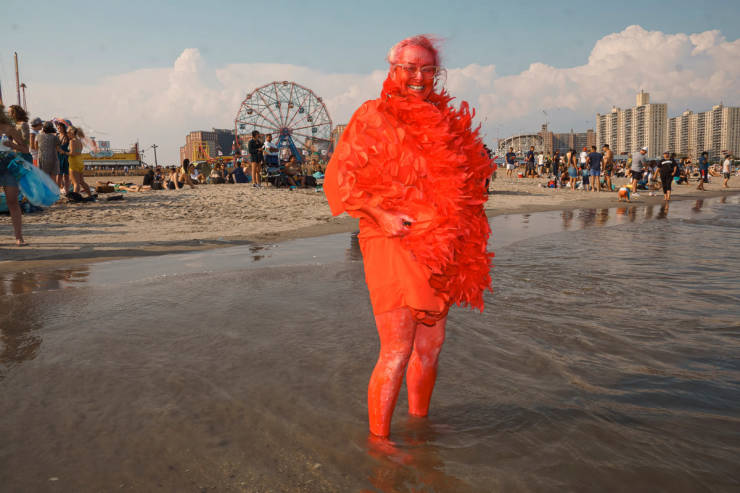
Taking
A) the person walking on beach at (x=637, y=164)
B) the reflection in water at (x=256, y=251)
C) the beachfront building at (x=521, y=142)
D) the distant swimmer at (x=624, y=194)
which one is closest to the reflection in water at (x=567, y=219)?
the distant swimmer at (x=624, y=194)

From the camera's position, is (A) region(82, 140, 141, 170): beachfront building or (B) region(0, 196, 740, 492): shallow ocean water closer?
(B) region(0, 196, 740, 492): shallow ocean water

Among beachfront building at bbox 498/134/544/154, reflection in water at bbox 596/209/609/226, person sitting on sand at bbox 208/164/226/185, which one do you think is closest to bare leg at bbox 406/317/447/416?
reflection in water at bbox 596/209/609/226

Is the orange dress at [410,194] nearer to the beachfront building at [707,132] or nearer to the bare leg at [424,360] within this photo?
the bare leg at [424,360]

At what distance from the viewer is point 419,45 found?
2115 millimetres

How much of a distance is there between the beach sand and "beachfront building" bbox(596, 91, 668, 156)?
166442 mm

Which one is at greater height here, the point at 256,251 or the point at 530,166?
the point at 530,166

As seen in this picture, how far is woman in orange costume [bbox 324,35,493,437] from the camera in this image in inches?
79.0

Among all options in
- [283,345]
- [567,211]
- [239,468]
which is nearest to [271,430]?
[239,468]

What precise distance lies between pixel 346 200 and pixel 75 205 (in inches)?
506

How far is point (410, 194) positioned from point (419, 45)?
0.67 metres

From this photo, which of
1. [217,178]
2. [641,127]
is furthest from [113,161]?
[641,127]

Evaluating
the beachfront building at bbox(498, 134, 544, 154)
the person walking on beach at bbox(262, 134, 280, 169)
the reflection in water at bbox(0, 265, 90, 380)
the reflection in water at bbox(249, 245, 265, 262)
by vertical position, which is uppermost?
the beachfront building at bbox(498, 134, 544, 154)

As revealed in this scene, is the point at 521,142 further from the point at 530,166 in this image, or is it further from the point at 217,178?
the point at 217,178

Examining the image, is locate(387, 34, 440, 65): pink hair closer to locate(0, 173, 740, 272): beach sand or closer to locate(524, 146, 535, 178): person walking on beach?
locate(0, 173, 740, 272): beach sand
